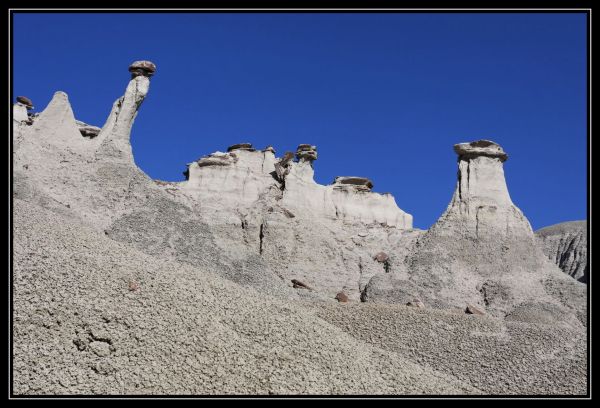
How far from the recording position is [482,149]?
37.8m

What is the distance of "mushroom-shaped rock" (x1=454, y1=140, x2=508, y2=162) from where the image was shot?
37.8m

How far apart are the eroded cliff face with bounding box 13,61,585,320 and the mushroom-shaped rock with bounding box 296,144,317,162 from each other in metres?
2.40

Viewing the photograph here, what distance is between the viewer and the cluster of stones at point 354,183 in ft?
164

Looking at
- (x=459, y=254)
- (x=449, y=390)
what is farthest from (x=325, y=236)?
(x=449, y=390)

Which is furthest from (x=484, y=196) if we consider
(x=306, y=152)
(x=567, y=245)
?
(x=567, y=245)

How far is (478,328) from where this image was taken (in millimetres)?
22312

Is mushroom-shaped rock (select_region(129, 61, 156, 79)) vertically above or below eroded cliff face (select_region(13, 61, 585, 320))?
above

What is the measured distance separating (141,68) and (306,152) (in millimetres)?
15062

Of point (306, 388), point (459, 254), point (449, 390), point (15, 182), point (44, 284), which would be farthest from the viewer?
point (459, 254)

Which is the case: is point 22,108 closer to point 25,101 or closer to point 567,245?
point 25,101

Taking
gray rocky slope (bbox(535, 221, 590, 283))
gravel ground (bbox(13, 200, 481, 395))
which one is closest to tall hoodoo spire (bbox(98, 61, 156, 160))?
gravel ground (bbox(13, 200, 481, 395))

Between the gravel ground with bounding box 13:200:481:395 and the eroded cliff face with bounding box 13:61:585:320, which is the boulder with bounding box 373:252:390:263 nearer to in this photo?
the eroded cliff face with bounding box 13:61:585:320
